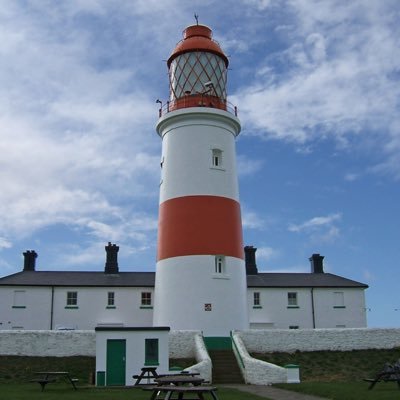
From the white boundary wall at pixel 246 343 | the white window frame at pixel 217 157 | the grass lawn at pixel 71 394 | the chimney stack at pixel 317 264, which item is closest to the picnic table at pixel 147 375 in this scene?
the grass lawn at pixel 71 394

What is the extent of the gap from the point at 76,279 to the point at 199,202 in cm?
1165

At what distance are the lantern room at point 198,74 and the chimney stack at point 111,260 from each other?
37.7ft

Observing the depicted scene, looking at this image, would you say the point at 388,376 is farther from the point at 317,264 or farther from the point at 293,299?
the point at 317,264

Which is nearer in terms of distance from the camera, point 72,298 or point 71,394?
point 71,394

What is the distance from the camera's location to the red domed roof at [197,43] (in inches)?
1025

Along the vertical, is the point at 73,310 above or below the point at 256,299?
below

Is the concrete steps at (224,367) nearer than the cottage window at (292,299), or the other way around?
the concrete steps at (224,367)

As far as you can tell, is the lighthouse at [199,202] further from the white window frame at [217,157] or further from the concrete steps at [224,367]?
the concrete steps at [224,367]

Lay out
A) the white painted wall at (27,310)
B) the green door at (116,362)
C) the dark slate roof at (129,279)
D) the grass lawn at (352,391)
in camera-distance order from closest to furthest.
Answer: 1. the grass lawn at (352,391)
2. the green door at (116,362)
3. the white painted wall at (27,310)
4. the dark slate roof at (129,279)

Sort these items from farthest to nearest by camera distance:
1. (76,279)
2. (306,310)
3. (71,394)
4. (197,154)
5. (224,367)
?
(306,310) → (76,279) → (197,154) → (224,367) → (71,394)

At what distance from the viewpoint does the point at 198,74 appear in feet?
85.6

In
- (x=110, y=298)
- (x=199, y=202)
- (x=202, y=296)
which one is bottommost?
(x=202, y=296)

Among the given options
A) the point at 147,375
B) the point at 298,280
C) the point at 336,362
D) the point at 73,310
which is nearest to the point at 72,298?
the point at 73,310

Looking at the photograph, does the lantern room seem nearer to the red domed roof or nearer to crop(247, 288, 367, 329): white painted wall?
the red domed roof
